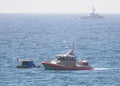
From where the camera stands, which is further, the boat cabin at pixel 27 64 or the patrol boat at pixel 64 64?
the boat cabin at pixel 27 64

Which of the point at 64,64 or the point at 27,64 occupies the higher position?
the point at 64,64

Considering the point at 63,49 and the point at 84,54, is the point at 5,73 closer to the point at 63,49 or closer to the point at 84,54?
the point at 84,54

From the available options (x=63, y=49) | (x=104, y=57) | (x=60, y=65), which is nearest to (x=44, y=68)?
(x=60, y=65)

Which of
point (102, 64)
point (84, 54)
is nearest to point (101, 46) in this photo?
point (84, 54)

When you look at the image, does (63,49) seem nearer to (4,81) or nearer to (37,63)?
(37,63)

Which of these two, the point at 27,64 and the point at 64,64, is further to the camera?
the point at 27,64

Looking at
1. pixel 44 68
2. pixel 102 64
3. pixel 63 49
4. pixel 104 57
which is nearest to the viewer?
pixel 44 68

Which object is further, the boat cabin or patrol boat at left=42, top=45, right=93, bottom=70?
the boat cabin

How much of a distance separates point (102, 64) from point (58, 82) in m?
24.8

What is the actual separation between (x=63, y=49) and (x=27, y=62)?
41.0 metres

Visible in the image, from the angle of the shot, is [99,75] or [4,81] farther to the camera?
[99,75]

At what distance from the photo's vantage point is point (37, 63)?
124 metres

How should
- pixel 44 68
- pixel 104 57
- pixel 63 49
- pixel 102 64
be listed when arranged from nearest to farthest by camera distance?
pixel 44 68 → pixel 102 64 → pixel 104 57 → pixel 63 49

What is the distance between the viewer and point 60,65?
114 m
